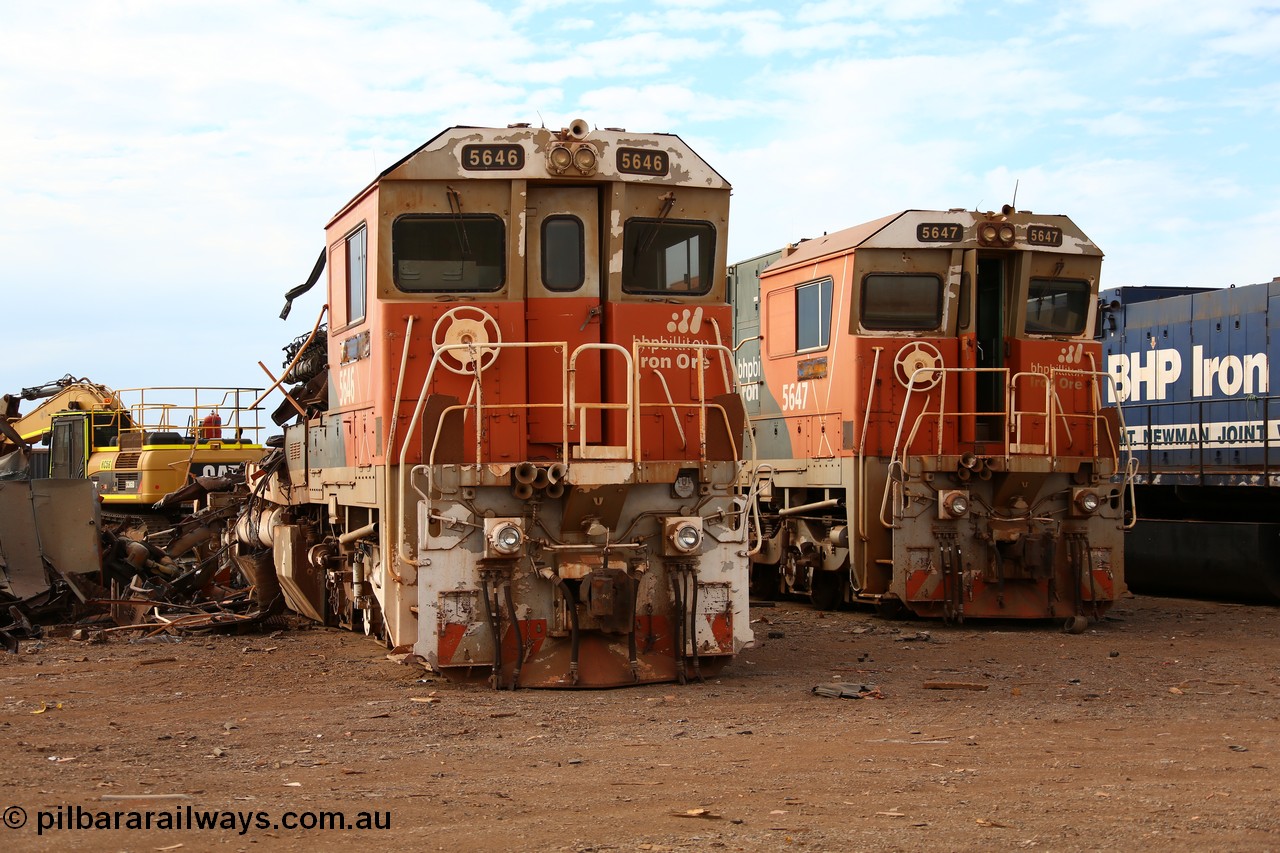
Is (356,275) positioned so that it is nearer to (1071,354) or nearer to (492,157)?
(492,157)

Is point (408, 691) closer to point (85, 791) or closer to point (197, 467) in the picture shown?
point (85, 791)

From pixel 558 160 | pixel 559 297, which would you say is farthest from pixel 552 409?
pixel 558 160

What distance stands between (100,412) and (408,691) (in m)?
18.3

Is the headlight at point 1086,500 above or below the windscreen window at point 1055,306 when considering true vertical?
below

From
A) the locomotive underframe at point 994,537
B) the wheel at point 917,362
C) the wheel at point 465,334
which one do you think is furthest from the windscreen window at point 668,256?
the wheel at point 917,362

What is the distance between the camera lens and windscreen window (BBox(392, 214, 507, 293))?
32.9 feet

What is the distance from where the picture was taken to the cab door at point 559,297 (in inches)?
402

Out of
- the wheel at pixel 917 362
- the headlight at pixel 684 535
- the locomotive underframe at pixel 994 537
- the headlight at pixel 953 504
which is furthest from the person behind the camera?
the wheel at pixel 917 362

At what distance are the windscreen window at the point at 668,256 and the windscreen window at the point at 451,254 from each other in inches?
37.9

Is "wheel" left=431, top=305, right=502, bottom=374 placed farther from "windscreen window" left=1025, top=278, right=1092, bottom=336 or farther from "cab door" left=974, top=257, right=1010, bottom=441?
"windscreen window" left=1025, top=278, right=1092, bottom=336

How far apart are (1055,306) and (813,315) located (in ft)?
8.23

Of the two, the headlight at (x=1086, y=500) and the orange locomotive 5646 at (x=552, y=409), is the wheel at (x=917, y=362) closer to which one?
the headlight at (x=1086, y=500)

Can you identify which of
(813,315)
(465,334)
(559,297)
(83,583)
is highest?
(813,315)

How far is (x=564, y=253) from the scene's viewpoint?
10.3m
